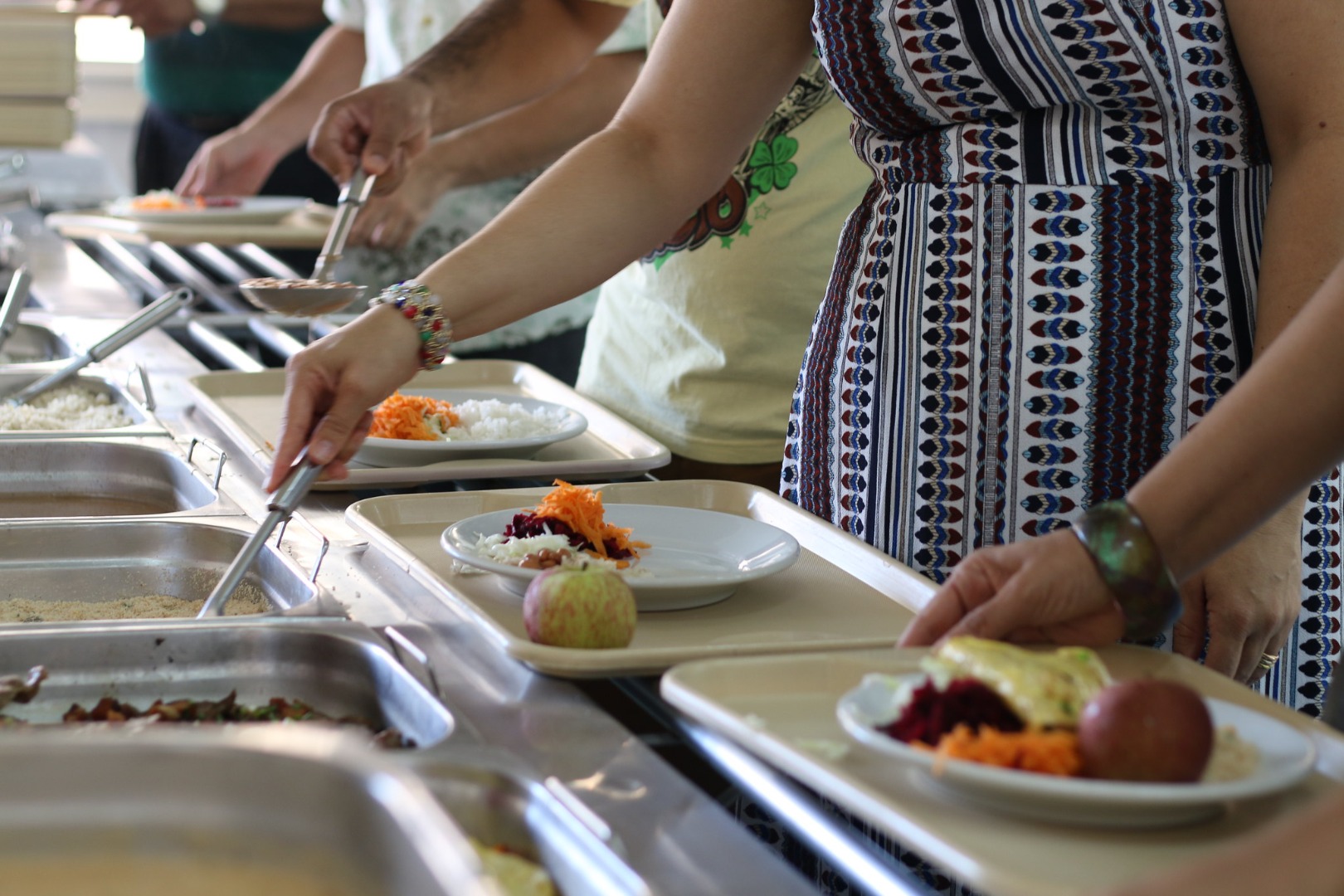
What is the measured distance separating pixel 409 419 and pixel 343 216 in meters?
0.72

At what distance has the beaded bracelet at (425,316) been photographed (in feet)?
4.21

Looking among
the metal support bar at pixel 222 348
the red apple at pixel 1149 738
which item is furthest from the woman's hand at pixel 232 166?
the red apple at pixel 1149 738

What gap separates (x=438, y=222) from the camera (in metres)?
3.00

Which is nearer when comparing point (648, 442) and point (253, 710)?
point (253, 710)

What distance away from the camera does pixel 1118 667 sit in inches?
36.4

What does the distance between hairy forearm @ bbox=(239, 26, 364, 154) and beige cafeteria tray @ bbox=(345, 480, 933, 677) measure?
86.0 inches

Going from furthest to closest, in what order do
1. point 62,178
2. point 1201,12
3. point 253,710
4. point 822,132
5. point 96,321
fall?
point 62,178 < point 96,321 < point 822,132 < point 1201,12 < point 253,710

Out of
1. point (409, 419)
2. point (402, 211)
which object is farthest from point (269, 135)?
point (409, 419)

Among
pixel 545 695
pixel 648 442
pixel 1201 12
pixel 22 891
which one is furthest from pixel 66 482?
pixel 1201 12

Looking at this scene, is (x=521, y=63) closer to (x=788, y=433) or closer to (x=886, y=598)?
(x=788, y=433)

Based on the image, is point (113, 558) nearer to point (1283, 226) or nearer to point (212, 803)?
point (212, 803)

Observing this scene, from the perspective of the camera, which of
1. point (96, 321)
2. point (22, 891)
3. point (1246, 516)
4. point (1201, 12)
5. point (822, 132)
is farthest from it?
point (96, 321)

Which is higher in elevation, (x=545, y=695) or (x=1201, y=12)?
(x=1201, y=12)

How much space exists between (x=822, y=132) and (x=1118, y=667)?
110 cm
